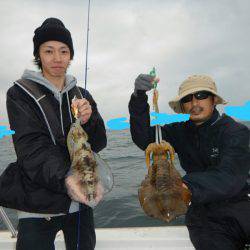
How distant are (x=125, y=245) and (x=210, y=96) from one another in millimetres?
2244

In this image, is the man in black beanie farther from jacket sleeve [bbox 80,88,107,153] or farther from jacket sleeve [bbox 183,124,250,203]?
jacket sleeve [bbox 183,124,250,203]

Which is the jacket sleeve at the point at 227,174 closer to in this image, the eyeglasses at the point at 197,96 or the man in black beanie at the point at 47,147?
the eyeglasses at the point at 197,96

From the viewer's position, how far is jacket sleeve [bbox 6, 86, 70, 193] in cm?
293

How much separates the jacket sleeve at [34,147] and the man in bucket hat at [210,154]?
3.27ft

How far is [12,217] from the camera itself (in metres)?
8.92

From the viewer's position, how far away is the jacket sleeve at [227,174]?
3.10 meters

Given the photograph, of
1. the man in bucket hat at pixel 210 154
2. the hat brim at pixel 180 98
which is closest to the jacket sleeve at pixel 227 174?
the man in bucket hat at pixel 210 154

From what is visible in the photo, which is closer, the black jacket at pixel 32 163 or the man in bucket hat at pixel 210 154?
the black jacket at pixel 32 163

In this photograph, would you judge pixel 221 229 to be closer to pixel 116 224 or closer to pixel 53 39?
pixel 53 39

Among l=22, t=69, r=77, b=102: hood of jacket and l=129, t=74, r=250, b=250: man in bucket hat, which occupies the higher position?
l=22, t=69, r=77, b=102: hood of jacket

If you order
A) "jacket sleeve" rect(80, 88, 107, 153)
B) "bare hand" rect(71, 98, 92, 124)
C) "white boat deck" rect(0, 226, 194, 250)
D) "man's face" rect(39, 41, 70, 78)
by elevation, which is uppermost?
"man's face" rect(39, 41, 70, 78)

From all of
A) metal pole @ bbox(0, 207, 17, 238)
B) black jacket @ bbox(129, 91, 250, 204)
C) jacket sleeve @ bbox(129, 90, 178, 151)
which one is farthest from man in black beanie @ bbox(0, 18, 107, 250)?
metal pole @ bbox(0, 207, 17, 238)

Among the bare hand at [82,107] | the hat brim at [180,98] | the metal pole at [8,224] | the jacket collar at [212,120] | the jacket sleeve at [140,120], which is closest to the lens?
the bare hand at [82,107]

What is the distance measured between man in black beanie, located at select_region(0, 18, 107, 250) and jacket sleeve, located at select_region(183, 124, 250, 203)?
1051 millimetres
